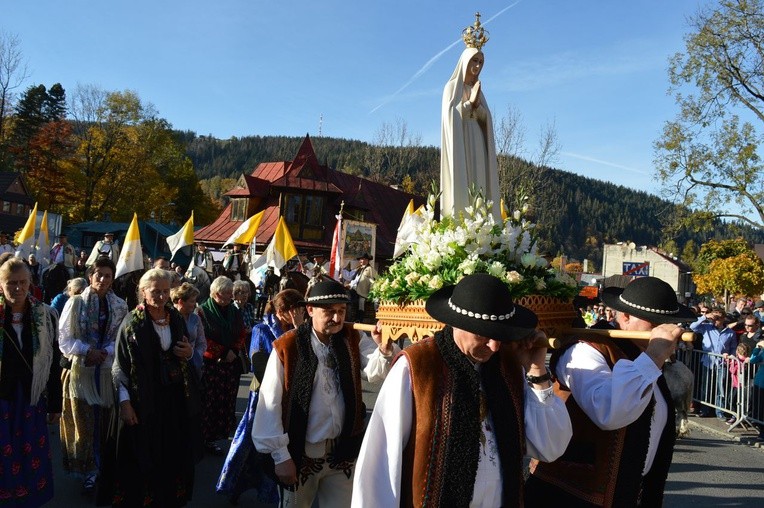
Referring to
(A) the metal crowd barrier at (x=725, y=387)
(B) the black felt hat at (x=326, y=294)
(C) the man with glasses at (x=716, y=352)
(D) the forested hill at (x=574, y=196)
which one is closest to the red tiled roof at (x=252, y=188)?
(C) the man with glasses at (x=716, y=352)

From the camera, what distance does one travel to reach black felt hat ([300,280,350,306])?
413 centimetres

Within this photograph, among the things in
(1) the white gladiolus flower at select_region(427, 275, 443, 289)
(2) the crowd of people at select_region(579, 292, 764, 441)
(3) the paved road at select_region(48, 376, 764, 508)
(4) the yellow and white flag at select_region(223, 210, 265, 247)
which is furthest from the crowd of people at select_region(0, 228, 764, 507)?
(4) the yellow and white flag at select_region(223, 210, 265, 247)

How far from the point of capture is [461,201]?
→ 529cm

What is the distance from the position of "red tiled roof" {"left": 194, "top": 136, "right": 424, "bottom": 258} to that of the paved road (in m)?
35.1

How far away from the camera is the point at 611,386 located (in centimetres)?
274

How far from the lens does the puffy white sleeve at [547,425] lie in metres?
2.68

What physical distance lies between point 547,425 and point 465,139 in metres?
3.24

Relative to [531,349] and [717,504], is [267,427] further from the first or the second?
[717,504]

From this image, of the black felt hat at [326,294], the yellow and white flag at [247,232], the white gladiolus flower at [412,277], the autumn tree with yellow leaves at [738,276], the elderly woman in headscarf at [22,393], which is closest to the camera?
the white gladiolus flower at [412,277]

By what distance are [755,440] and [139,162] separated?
5357 centimetres

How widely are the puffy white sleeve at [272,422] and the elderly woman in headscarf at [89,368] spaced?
2.49 metres

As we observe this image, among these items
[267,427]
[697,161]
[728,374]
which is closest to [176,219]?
[697,161]

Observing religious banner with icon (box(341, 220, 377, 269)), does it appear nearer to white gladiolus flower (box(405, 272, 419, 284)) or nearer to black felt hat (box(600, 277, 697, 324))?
white gladiolus flower (box(405, 272, 419, 284))

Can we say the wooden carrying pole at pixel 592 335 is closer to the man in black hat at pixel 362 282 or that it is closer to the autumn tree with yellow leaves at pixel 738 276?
the man in black hat at pixel 362 282
